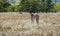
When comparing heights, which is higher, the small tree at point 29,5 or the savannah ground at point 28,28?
the savannah ground at point 28,28

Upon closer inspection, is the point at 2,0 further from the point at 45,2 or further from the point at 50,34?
the point at 50,34

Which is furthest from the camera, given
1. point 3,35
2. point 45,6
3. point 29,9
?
point 45,6

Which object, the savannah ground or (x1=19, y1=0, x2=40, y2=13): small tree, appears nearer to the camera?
the savannah ground

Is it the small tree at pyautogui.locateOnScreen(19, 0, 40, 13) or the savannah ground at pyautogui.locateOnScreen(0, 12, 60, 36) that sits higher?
the savannah ground at pyautogui.locateOnScreen(0, 12, 60, 36)

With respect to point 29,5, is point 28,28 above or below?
above

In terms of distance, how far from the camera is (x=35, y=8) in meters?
55.8

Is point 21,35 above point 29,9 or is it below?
above

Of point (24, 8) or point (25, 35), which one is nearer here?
point (25, 35)

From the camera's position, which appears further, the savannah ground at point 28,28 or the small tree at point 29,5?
the small tree at point 29,5

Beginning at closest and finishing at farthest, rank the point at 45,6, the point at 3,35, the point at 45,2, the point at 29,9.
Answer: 1. the point at 3,35
2. the point at 29,9
3. the point at 45,6
4. the point at 45,2

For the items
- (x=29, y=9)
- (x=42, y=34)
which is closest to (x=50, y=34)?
(x=42, y=34)

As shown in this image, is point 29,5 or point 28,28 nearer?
point 28,28

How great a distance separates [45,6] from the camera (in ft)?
196

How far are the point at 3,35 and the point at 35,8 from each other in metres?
47.9
